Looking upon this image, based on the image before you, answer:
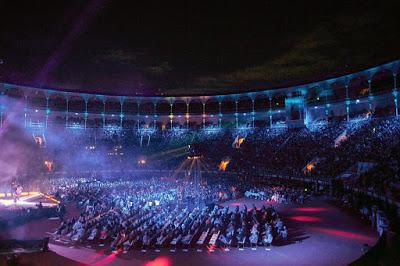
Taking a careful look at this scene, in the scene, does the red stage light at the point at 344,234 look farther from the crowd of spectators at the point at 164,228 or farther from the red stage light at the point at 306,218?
the crowd of spectators at the point at 164,228

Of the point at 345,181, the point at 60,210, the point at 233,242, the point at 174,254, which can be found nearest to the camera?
the point at 174,254

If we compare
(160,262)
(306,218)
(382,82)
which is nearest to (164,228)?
(160,262)

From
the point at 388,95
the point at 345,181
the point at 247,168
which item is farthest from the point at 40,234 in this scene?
the point at 388,95

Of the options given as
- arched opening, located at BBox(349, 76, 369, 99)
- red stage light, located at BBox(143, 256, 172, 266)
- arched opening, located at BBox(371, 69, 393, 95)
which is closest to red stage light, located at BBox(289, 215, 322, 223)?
red stage light, located at BBox(143, 256, 172, 266)

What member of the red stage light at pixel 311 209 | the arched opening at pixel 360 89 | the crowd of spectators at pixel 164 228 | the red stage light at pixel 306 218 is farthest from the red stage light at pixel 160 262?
the arched opening at pixel 360 89

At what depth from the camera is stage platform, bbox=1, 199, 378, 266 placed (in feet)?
49.3

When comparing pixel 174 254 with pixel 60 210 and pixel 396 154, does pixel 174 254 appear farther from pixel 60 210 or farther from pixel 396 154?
pixel 396 154

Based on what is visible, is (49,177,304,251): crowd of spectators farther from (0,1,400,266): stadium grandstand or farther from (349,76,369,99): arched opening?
(349,76,369,99): arched opening

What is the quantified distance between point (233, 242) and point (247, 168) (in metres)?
32.1

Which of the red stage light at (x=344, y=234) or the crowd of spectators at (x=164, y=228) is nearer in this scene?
the crowd of spectators at (x=164, y=228)

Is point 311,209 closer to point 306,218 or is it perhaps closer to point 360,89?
point 306,218

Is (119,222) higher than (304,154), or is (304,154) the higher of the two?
(304,154)

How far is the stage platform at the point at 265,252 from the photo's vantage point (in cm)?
1502

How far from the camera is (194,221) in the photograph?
19.9 m
